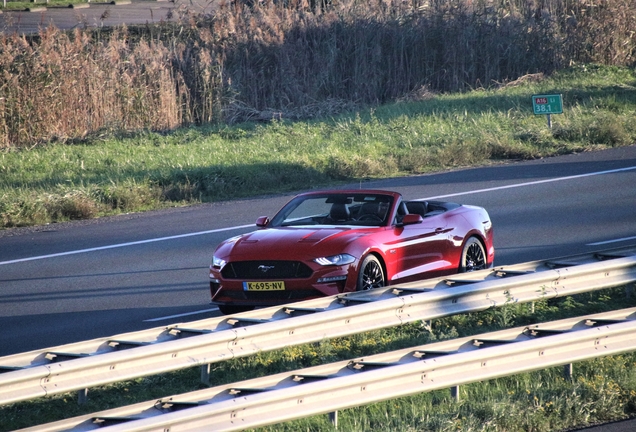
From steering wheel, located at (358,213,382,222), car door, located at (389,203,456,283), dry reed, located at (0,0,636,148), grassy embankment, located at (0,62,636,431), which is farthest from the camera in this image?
dry reed, located at (0,0,636,148)

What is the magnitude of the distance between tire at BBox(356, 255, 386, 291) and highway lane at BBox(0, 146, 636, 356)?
207cm

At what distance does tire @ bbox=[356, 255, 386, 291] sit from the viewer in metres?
10.4

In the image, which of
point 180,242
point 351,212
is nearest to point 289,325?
point 351,212

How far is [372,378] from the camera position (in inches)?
264

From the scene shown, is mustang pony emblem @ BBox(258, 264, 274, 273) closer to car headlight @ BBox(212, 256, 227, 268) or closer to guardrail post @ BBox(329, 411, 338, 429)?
car headlight @ BBox(212, 256, 227, 268)

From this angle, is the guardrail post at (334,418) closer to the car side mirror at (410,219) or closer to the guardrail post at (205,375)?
the guardrail post at (205,375)

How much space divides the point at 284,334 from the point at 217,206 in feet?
37.0

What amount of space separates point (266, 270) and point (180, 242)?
574 centimetres

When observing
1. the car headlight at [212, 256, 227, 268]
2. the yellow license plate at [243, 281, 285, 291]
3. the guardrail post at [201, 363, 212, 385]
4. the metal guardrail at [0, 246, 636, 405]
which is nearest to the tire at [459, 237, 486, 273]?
the metal guardrail at [0, 246, 636, 405]

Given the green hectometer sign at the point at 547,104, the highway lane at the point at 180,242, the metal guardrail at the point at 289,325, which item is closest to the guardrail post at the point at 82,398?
the metal guardrail at the point at 289,325

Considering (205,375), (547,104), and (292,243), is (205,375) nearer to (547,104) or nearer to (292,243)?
(292,243)

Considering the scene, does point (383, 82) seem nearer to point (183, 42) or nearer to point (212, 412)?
point (183, 42)

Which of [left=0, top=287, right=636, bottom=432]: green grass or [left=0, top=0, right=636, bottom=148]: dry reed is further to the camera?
[left=0, top=0, right=636, bottom=148]: dry reed

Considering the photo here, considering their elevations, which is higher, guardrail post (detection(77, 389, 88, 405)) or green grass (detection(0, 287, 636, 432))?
guardrail post (detection(77, 389, 88, 405))
